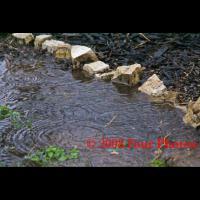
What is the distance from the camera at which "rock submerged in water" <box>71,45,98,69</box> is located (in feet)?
29.2

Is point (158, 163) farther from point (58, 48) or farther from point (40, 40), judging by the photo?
point (40, 40)

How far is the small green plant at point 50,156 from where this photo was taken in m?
5.45

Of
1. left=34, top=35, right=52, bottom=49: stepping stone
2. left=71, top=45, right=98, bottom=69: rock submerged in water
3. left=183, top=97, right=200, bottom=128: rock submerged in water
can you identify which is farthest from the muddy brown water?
left=34, top=35, right=52, bottom=49: stepping stone

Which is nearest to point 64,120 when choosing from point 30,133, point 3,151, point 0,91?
point 30,133

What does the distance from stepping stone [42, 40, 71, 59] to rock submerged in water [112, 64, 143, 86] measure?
1.66 meters

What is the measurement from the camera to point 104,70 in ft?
28.1

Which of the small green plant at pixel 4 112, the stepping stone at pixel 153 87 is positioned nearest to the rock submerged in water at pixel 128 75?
the stepping stone at pixel 153 87

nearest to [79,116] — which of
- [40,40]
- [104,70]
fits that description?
[104,70]

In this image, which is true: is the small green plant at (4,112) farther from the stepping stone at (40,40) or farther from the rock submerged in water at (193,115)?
the stepping stone at (40,40)

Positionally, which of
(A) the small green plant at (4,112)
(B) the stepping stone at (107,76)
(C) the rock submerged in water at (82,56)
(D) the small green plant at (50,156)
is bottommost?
(D) the small green plant at (50,156)

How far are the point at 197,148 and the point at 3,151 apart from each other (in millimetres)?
2522
